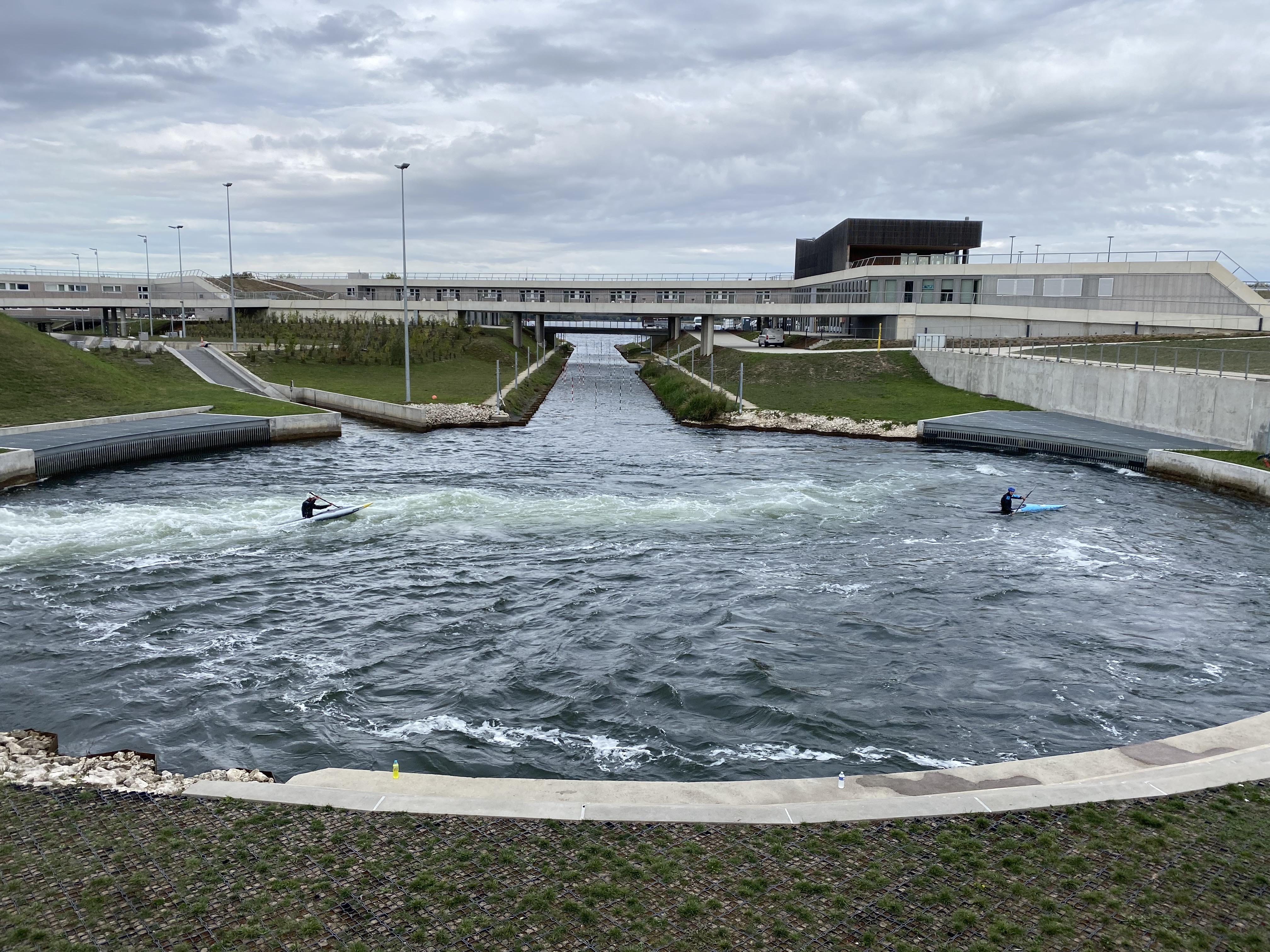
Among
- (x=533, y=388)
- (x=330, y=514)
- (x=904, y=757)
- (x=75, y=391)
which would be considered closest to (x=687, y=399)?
(x=533, y=388)

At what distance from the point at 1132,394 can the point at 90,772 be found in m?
50.6

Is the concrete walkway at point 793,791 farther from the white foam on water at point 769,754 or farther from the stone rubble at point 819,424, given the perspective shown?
the stone rubble at point 819,424

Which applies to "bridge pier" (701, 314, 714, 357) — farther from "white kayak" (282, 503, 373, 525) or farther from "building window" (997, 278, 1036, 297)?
"white kayak" (282, 503, 373, 525)

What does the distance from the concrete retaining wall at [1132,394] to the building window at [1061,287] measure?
17671 mm

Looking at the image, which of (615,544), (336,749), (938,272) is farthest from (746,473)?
(938,272)

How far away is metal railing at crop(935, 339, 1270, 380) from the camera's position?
43906mm

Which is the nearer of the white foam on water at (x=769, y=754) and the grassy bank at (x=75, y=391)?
the white foam on water at (x=769, y=754)

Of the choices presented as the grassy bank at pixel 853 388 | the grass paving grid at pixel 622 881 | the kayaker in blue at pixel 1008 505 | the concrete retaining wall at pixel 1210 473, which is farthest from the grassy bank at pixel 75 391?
the concrete retaining wall at pixel 1210 473

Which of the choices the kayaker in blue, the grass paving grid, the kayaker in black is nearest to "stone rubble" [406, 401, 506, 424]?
the kayaker in black

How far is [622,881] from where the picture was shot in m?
9.34

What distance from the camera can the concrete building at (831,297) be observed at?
71.8 m

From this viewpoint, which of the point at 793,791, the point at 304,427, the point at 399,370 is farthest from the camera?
the point at 399,370

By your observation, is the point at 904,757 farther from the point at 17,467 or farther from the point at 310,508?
the point at 17,467

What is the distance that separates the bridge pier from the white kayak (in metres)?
66.0
